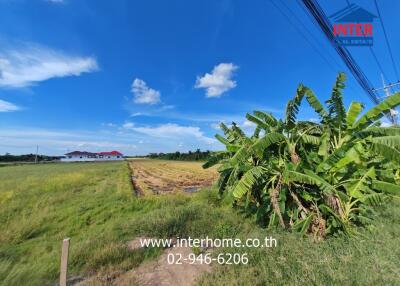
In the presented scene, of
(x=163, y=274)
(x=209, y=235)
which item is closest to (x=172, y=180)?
(x=209, y=235)

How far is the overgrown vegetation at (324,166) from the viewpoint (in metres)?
4.16

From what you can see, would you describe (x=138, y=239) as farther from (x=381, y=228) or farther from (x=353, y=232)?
(x=381, y=228)

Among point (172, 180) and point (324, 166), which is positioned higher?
point (324, 166)

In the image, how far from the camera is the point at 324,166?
4324 millimetres

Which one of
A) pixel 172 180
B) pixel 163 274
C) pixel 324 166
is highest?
pixel 324 166

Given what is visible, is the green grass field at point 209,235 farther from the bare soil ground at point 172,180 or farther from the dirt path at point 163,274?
the bare soil ground at point 172,180

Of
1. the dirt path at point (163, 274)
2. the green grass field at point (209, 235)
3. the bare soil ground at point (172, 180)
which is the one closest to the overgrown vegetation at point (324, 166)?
the green grass field at point (209, 235)

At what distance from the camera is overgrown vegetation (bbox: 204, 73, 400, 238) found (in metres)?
4.16

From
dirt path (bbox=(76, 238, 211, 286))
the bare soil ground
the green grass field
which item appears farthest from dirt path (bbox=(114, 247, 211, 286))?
the bare soil ground

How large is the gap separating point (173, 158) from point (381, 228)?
Result: 88185 millimetres

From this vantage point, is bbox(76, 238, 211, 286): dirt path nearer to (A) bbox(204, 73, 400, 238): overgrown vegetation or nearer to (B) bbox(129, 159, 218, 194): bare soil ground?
(A) bbox(204, 73, 400, 238): overgrown vegetation

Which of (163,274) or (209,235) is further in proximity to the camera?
(209,235)

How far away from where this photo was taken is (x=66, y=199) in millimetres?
10945

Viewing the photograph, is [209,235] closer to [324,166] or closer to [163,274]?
[163,274]
